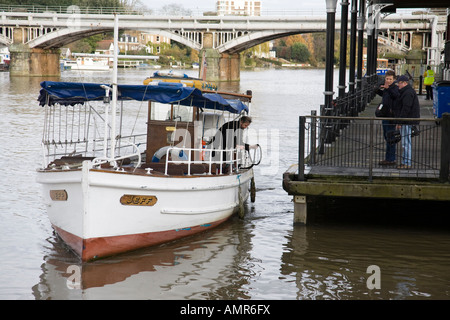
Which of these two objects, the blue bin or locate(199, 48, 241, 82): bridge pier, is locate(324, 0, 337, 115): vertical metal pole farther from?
locate(199, 48, 241, 82): bridge pier

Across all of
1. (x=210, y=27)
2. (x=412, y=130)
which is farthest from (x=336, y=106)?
(x=210, y=27)

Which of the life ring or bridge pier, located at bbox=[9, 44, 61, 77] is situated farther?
bridge pier, located at bbox=[9, 44, 61, 77]

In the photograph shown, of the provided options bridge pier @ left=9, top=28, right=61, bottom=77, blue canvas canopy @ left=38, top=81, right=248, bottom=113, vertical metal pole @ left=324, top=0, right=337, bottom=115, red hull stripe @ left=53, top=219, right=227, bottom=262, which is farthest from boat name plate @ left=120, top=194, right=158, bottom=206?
bridge pier @ left=9, top=28, right=61, bottom=77

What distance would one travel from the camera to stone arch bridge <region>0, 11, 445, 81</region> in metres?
69.2

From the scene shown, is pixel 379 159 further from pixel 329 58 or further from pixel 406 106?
pixel 329 58

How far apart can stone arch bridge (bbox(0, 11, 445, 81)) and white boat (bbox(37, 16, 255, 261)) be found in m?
55.0

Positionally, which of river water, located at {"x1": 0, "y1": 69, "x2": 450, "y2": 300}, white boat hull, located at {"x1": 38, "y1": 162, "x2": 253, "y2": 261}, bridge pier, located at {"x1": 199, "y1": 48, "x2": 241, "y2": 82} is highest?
bridge pier, located at {"x1": 199, "y1": 48, "x2": 241, "y2": 82}

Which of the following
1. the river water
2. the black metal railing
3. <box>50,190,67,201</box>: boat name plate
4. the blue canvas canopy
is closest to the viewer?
the river water

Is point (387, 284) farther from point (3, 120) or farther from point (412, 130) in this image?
point (3, 120)

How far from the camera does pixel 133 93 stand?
41.0ft

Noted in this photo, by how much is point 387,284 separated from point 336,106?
7834 mm

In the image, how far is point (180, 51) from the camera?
121m

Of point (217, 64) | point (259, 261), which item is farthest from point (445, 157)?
point (217, 64)
